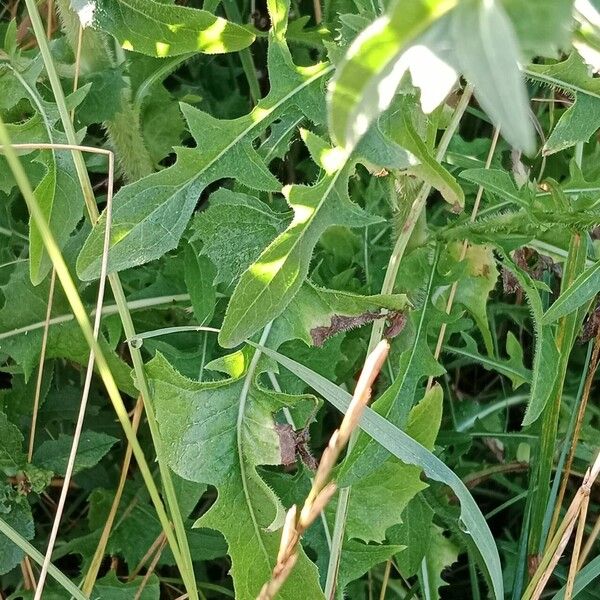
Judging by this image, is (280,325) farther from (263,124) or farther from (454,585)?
(454,585)

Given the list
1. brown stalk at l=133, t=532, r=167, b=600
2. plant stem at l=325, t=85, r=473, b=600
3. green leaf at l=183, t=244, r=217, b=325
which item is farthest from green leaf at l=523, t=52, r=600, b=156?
brown stalk at l=133, t=532, r=167, b=600

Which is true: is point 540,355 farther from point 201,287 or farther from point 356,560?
point 201,287

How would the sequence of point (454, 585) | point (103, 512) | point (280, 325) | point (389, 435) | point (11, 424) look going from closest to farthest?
1. point (389, 435)
2. point (280, 325)
3. point (11, 424)
4. point (103, 512)
5. point (454, 585)

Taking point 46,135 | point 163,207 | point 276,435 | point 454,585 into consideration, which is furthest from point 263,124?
point 454,585

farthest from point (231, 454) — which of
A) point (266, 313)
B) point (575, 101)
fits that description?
point (575, 101)

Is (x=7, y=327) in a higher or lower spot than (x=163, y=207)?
lower

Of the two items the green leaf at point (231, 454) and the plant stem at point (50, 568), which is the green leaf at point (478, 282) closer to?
the green leaf at point (231, 454)
